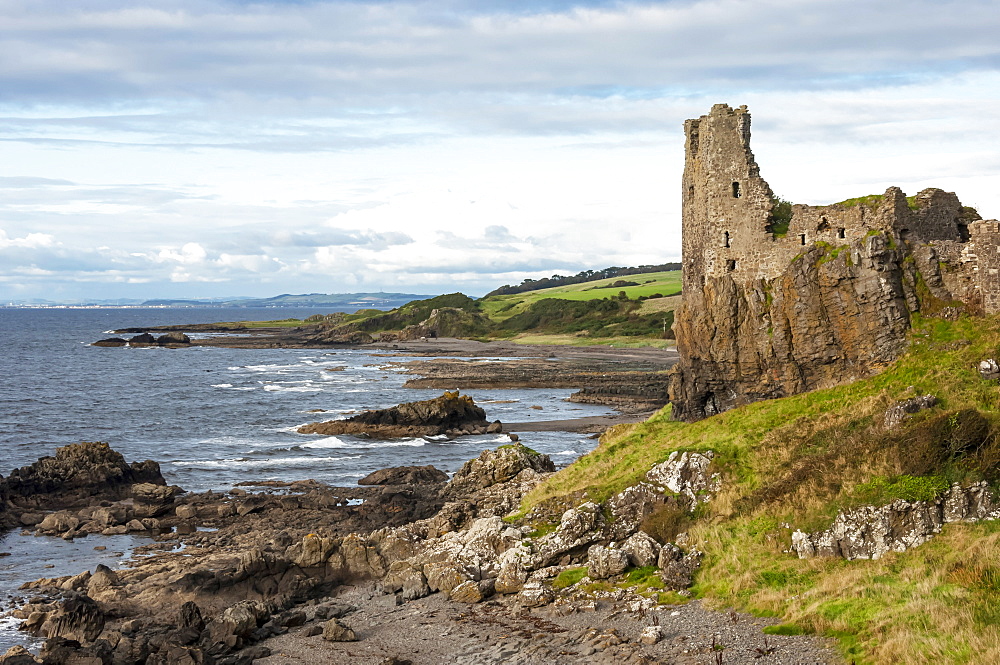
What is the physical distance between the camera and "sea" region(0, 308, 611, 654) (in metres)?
35.7

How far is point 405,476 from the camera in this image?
1772 inches

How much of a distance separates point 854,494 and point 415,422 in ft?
140

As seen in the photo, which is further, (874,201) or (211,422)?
(211,422)

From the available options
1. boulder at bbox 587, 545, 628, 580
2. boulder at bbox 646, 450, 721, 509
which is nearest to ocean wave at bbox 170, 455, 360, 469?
boulder at bbox 646, 450, 721, 509

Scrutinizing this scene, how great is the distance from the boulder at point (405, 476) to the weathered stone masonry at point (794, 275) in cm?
1477

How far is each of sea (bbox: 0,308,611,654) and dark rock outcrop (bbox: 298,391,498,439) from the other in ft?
5.68

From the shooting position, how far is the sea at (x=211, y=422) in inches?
1404

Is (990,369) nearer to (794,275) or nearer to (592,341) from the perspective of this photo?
(794,275)

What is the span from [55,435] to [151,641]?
43029mm

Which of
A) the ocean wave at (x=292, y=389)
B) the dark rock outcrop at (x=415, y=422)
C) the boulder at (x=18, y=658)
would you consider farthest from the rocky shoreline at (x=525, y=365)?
the boulder at (x=18, y=658)

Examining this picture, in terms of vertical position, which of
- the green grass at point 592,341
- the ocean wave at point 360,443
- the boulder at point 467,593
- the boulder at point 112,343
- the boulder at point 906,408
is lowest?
the ocean wave at point 360,443

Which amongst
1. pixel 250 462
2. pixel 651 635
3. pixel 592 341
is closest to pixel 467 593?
pixel 651 635

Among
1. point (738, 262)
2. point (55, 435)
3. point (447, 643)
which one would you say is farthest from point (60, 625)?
point (55, 435)

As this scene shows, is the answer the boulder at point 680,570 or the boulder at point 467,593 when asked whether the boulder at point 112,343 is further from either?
the boulder at point 680,570
